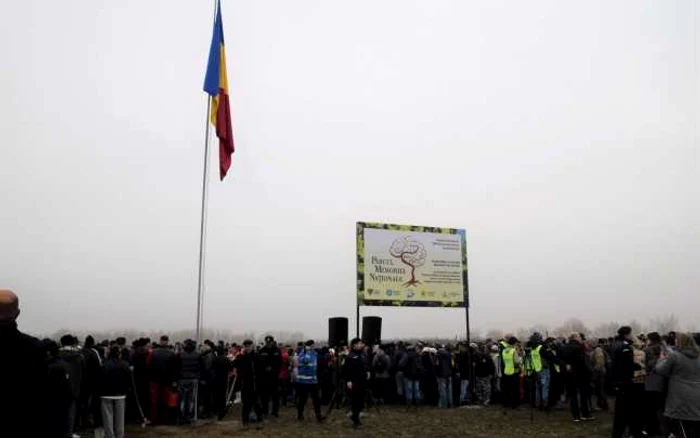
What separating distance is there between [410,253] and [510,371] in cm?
488

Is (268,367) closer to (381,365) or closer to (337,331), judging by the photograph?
(337,331)

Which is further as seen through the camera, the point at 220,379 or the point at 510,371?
the point at 510,371

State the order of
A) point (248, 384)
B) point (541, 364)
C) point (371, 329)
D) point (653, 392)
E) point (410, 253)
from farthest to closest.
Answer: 1. point (410, 253)
2. point (371, 329)
3. point (541, 364)
4. point (248, 384)
5. point (653, 392)

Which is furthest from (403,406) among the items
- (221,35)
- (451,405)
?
(221,35)

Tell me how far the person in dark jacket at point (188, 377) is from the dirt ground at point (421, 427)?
24.4 inches

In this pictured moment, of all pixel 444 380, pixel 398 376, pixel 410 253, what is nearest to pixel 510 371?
pixel 444 380

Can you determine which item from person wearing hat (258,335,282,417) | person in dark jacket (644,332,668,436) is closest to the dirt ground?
person wearing hat (258,335,282,417)

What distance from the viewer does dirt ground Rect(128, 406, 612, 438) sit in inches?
488

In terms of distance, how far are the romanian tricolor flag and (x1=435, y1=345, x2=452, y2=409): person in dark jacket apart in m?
8.64

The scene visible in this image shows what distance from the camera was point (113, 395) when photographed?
10.8 m

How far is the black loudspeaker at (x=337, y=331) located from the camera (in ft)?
53.9

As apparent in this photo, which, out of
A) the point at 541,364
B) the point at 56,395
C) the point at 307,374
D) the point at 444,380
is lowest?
the point at 444,380

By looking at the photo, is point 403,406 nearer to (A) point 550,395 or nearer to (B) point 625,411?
(A) point 550,395

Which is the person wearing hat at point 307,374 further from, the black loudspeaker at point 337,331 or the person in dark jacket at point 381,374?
the person in dark jacket at point 381,374
